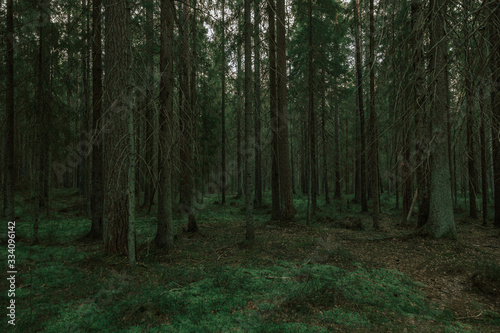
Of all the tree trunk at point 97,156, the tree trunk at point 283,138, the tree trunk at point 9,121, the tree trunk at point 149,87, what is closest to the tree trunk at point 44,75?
the tree trunk at point 9,121

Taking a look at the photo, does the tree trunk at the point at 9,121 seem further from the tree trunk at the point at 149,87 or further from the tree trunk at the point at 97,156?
the tree trunk at the point at 149,87

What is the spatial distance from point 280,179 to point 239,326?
25.6ft

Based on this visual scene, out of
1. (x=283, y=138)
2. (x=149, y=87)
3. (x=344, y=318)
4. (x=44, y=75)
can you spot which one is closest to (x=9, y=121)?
(x=44, y=75)

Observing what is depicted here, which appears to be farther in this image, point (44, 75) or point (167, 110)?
point (44, 75)

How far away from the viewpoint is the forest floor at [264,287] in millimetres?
3533

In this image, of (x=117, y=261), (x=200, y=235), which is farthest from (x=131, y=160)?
(x=200, y=235)

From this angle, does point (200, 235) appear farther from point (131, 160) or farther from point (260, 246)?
point (131, 160)

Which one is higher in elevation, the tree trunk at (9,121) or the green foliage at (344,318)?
the tree trunk at (9,121)

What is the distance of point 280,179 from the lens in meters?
10.9

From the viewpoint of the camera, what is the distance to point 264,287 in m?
4.68

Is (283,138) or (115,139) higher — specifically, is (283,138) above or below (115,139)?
above

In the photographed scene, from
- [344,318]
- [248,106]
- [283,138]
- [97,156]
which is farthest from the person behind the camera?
[283,138]

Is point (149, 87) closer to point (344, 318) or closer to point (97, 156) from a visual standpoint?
point (97, 156)

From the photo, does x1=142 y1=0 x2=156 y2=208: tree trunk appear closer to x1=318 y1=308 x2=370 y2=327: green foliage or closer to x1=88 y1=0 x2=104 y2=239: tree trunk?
x1=88 y1=0 x2=104 y2=239: tree trunk
